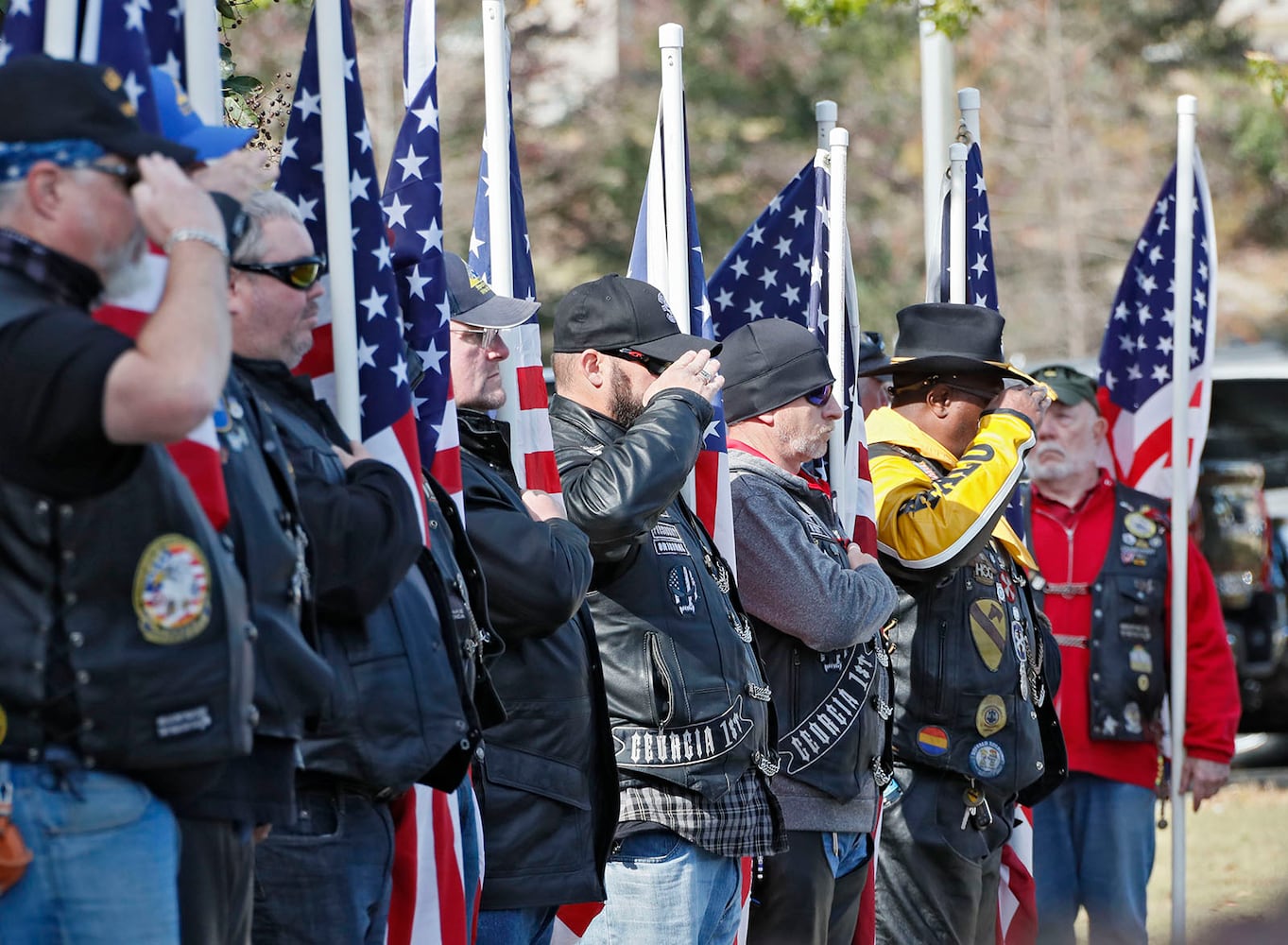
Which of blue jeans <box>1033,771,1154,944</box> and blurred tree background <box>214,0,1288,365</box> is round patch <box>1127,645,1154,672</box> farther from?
blurred tree background <box>214,0,1288,365</box>

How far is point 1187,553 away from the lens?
7.36 metres

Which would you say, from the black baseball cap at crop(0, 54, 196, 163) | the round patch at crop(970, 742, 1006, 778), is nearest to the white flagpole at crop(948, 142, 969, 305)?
the round patch at crop(970, 742, 1006, 778)

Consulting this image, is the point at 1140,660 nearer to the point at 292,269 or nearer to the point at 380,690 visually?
the point at 380,690

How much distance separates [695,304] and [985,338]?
103cm

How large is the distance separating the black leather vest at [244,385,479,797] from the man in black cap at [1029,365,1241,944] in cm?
353

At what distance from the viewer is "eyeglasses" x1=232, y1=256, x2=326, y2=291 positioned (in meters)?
3.20

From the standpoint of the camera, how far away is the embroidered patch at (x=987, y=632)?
5582 millimetres

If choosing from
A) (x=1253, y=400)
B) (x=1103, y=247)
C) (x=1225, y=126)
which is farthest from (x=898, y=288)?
(x=1253, y=400)

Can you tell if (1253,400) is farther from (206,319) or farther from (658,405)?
(206,319)

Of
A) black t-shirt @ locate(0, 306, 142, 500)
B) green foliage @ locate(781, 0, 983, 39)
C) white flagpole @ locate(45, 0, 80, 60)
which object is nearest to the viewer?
black t-shirt @ locate(0, 306, 142, 500)

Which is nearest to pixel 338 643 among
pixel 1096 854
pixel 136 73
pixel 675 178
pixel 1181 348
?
pixel 136 73

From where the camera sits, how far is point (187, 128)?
117 inches

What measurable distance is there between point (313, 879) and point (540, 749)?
88 centimetres

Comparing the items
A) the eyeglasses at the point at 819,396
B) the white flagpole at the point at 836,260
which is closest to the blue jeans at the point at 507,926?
the eyeglasses at the point at 819,396
